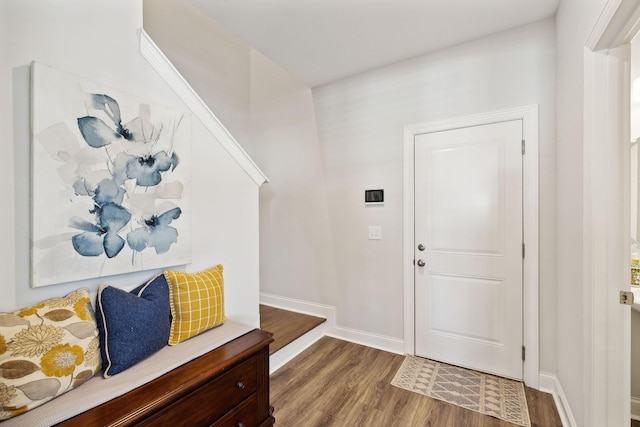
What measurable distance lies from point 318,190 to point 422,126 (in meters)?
1.22

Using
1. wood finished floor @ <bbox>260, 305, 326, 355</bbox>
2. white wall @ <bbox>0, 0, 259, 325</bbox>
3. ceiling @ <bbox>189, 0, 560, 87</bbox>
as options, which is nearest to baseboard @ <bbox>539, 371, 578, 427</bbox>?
wood finished floor @ <bbox>260, 305, 326, 355</bbox>

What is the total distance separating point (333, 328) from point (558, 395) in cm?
183

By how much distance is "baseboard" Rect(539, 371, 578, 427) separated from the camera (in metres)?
1.66

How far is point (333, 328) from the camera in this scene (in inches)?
118

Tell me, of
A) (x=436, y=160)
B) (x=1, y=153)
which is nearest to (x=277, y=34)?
(x=436, y=160)

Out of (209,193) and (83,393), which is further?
(209,193)

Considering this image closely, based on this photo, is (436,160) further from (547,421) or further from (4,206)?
(4,206)

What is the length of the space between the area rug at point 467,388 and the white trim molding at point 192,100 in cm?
196

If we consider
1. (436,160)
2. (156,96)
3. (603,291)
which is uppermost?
(156,96)

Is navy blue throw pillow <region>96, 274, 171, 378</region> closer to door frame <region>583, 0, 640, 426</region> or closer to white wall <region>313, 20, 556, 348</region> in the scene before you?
white wall <region>313, 20, 556, 348</region>

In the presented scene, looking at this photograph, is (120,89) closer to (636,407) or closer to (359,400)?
(359,400)

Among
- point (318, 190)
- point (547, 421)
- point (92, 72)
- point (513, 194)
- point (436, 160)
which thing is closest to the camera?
point (92, 72)

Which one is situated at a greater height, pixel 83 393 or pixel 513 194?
pixel 513 194

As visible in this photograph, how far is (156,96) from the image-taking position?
61.2 inches
